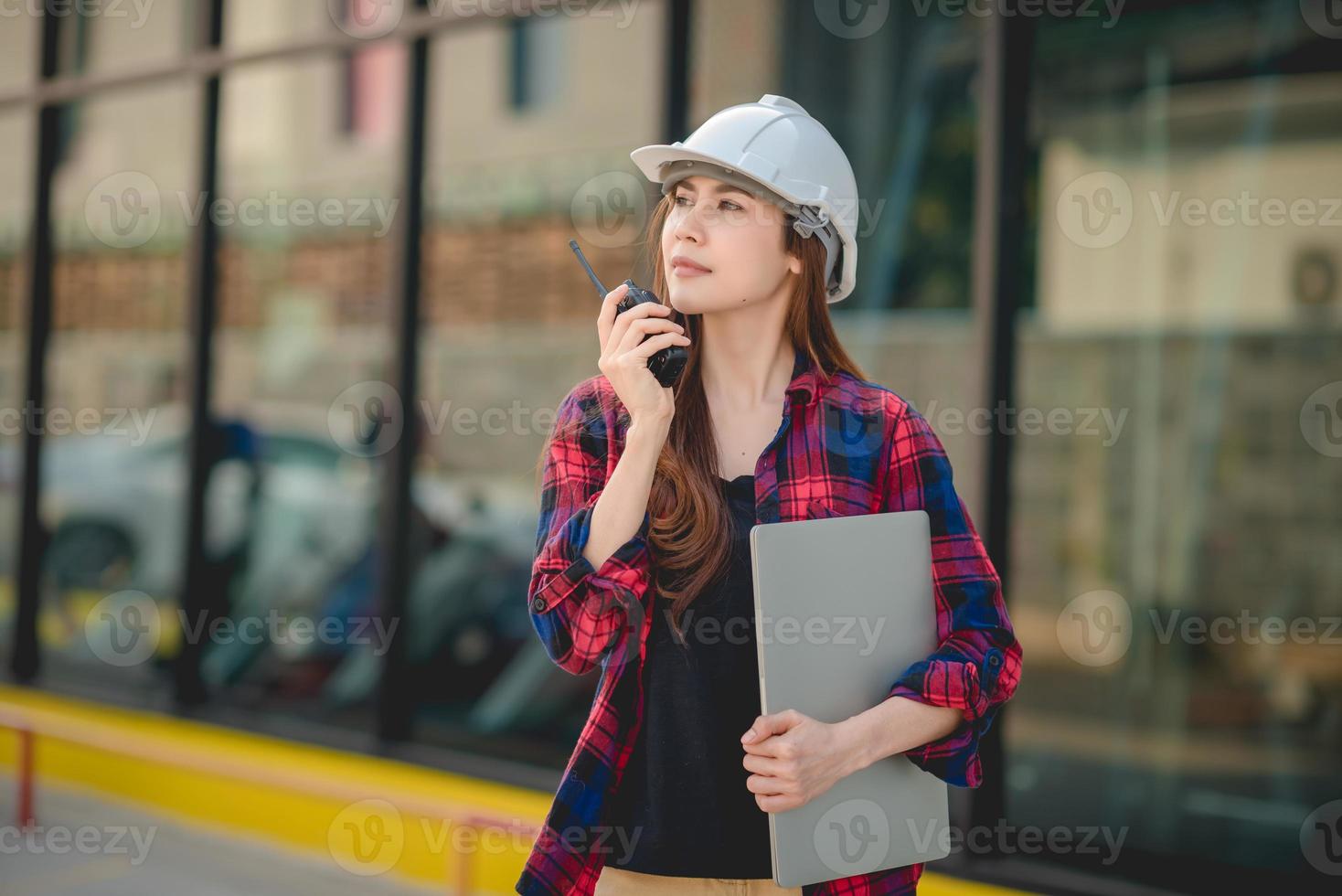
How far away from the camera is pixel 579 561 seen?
5.51 feet

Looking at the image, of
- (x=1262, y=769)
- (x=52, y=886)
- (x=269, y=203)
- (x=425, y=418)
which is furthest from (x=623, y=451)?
(x=269, y=203)

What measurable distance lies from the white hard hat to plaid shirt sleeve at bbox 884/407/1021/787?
30cm

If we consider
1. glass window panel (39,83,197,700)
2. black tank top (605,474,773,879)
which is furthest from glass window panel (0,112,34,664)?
black tank top (605,474,773,879)

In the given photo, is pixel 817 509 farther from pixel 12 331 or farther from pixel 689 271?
pixel 12 331

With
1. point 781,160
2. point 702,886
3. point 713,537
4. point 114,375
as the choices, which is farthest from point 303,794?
point 781,160

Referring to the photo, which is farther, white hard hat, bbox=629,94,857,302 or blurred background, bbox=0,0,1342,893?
blurred background, bbox=0,0,1342,893

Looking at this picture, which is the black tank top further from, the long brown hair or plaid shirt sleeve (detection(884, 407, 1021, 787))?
plaid shirt sleeve (detection(884, 407, 1021, 787))

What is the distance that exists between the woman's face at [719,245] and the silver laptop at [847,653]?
0.35 m

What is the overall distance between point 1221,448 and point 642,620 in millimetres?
4770

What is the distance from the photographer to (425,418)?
5.59 m

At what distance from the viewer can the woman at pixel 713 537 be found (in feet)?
5.52

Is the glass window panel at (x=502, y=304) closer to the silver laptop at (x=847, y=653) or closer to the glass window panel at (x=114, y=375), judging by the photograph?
the glass window panel at (x=114, y=375)

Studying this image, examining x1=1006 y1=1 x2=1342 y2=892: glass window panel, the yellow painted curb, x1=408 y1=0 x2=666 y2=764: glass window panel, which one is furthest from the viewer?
x1=408 y1=0 x2=666 y2=764: glass window panel

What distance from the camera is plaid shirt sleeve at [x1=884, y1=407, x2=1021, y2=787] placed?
166 centimetres
